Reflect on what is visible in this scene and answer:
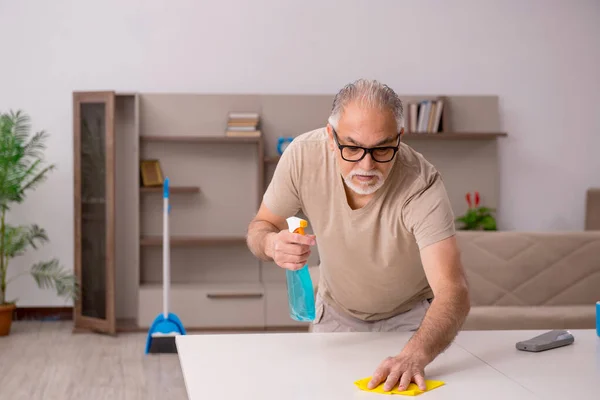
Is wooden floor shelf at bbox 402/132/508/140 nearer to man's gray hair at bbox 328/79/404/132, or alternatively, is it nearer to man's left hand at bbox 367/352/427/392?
man's gray hair at bbox 328/79/404/132

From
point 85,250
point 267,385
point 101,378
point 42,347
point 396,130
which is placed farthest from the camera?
point 85,250

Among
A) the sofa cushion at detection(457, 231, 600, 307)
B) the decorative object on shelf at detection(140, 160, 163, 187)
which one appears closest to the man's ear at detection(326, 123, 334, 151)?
the sofa cushion at detection(457, 231, 600, 307)

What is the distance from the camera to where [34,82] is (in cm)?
645

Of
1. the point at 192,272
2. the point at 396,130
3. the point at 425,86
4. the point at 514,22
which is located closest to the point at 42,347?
the point at 192,272

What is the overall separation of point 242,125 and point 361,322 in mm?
3716

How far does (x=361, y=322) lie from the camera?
2818 millimetres

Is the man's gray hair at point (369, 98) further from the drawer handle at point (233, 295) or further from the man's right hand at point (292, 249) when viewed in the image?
the drawer handle at point (233, 295)

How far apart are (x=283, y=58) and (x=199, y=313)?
2153mm

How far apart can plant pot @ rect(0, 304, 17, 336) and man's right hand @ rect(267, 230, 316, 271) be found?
4.27m

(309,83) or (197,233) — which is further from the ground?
(309,83)

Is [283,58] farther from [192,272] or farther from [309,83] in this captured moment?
[192,272]

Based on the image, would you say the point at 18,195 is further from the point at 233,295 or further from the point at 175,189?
the point at 233,295

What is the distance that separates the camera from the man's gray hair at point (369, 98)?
7.30 ft

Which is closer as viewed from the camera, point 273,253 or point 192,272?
point 273,253
